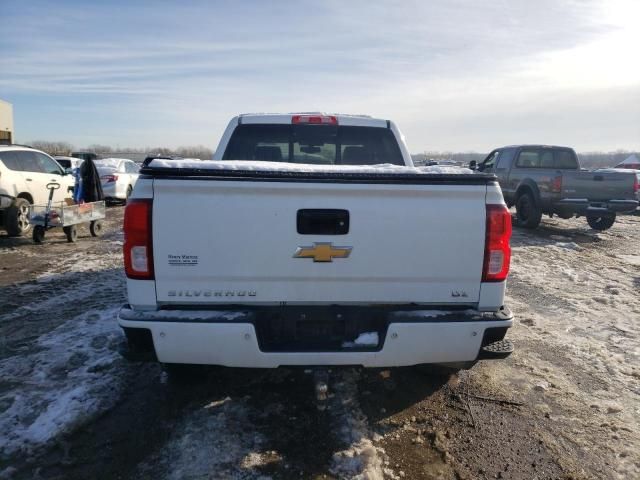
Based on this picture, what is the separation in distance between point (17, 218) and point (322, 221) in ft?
31.5

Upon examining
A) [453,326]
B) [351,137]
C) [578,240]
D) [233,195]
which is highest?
[351,137]

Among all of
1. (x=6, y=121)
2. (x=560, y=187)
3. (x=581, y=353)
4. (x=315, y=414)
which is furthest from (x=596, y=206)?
(x=6, y=121)

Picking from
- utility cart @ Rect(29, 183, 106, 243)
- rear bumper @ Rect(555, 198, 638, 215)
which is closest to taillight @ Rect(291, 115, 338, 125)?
utility cart @ Rect(29, 183, 106, 243)

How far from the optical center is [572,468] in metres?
2.67

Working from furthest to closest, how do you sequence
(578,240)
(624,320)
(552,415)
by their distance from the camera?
(578,240) < (624,320) < (552,415)

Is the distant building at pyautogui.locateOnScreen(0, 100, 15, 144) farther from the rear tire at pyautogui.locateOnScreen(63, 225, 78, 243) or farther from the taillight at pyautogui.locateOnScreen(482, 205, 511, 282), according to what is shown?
the taillight at pyautogui.locateOnScreen(482, 205, 511, 282)

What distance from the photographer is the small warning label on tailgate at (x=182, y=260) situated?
8.58 feet

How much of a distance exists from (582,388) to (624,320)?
215 centimetres

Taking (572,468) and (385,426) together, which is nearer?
(572,468)

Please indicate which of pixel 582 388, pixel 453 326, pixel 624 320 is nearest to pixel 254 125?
pixel 453 326

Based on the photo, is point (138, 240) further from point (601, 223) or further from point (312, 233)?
point (601, 223)

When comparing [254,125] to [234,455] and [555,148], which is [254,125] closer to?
[234,455]

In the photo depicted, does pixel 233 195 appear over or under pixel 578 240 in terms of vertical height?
over

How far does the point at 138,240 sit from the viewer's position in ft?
8.50
